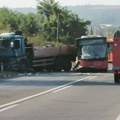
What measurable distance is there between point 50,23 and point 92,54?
6231 cm

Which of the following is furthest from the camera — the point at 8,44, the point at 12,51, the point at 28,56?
the point at 28,56

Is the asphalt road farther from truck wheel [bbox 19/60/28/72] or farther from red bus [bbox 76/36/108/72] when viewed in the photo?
red bus [bbox 76/36/108/72]

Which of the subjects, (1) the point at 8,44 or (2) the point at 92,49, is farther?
(2) the point at 92,49

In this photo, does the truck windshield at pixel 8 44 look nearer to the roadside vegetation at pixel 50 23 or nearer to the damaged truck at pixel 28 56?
the damaged truck at pixel 28 56

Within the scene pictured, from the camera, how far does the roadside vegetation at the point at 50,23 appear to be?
105375 millimetres

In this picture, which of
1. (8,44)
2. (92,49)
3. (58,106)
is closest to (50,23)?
(92,49)

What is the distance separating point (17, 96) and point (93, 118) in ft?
22.5

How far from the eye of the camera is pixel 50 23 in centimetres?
11000

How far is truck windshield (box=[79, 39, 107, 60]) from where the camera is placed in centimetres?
4797

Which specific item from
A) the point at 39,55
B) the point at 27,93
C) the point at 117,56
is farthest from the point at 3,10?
the point at 27,93

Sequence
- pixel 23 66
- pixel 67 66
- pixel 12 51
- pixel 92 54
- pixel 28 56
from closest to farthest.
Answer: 1. pixel 23 66
2. pixel 12 51
3. pixel 28 56
4. pixel 92 54
5. pixel 67 66

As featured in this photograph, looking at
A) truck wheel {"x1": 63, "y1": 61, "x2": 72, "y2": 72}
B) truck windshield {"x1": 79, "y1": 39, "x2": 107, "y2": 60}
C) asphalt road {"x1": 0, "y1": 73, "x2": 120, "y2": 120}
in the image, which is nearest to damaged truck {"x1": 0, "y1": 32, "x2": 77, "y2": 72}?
truck wheel {"x1": 63, "y1": 61, "x2": 72, "y2": 72}

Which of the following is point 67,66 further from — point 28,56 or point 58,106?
point 58,106

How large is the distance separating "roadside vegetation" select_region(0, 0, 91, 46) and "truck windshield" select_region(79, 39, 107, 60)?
52084mm
